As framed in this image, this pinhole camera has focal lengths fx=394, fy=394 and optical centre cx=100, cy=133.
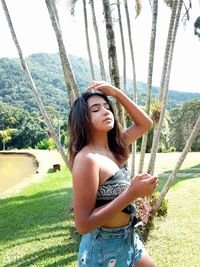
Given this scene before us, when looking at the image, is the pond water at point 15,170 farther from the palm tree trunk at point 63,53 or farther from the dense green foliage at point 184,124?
the dense green foliage at point 184,124

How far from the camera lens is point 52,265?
554 cm

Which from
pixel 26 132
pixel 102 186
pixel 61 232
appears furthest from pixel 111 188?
pixel 26 132

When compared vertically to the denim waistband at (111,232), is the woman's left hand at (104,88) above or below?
above

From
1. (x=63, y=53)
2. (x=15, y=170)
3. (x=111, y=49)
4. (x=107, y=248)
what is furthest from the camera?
(x=15, y=170)

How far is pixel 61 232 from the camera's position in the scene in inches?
290

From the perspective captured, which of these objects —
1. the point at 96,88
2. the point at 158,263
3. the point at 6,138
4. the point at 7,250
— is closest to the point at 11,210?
the point at 7,250

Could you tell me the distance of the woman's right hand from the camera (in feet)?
6.23

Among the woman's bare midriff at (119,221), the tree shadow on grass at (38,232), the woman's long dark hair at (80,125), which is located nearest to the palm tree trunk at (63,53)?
the tree shadow on grass at (38,232)

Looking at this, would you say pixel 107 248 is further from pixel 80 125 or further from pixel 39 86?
pixel 39 86

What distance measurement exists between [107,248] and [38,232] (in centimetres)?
571

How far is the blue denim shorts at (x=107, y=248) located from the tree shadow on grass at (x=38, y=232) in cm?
348

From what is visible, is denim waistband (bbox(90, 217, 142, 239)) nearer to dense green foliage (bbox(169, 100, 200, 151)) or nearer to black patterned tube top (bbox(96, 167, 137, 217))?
black patterned tube top (bbox(96, 167, 137, 217))

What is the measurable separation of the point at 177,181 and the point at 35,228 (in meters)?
5.76

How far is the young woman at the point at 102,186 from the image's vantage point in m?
2.00
